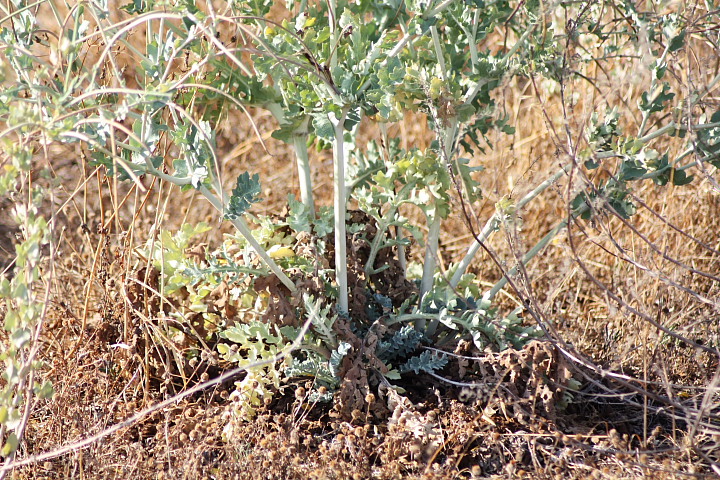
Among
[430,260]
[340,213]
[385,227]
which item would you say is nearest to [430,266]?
[430,260]

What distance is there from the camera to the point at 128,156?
5.76 ft

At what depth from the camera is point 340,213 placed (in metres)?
1.86

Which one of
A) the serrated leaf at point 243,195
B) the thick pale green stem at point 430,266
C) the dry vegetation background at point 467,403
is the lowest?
the dry vegetation background at point 467,403

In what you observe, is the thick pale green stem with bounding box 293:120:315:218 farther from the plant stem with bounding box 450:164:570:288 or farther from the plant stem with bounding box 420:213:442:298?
the plant stem with bounding box 450:164:570:288

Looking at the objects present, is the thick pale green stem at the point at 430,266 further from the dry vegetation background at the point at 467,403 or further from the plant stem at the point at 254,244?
the plant stem at the point at 254,244

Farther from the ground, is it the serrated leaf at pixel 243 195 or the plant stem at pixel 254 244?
the serrated leaf at pixel 243 195

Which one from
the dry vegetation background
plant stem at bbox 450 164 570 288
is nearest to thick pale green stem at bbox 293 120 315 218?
the dry vegetation background

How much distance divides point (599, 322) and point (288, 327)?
1.23 meters

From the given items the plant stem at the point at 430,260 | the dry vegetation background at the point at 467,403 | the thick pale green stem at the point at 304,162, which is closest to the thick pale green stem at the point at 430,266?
the plant stem at the point at 430,260

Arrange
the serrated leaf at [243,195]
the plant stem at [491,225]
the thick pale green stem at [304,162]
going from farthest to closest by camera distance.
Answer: the thick pale green stem at [304,162] < the plant stem at [491,225] < the serrated leaf at [243,195]

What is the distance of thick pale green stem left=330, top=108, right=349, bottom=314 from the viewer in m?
1.78

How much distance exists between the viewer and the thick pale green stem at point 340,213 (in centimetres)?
178

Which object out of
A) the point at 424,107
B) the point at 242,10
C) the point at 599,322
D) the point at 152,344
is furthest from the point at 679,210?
the point at 152,344

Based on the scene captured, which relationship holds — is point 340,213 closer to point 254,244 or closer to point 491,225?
point 254,244
